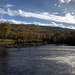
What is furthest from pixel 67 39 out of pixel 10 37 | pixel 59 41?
pixel 10 37

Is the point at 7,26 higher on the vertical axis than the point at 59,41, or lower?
higher

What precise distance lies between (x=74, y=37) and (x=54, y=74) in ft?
293

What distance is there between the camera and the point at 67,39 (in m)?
110

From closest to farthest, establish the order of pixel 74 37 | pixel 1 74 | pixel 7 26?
pixel 1 74
pixel 7 26
pixel 74 37

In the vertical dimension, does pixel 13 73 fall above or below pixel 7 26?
below

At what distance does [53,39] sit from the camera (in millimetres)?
114062

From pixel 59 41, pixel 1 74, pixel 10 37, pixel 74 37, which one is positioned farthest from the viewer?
pixel 10 37

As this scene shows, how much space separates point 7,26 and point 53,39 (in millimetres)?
49877

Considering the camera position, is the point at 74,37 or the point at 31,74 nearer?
the point at 31,74

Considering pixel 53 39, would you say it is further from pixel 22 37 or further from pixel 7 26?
pixel 7 26

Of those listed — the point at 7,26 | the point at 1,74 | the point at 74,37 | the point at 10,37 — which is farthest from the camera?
the point at 10,37

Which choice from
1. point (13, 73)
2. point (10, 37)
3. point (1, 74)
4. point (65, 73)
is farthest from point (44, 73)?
point (10, 37)

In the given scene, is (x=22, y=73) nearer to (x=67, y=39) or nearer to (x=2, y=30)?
(x=2, y=30)

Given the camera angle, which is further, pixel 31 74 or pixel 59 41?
pixel 59 41
